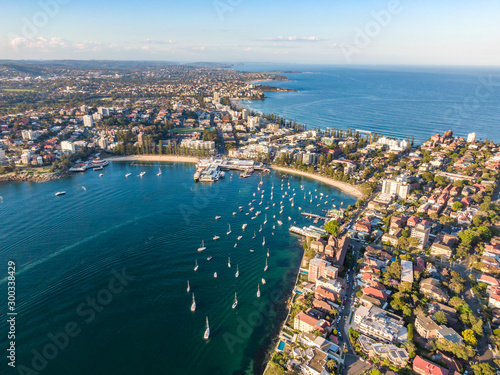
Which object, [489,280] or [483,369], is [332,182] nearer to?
[489,280]

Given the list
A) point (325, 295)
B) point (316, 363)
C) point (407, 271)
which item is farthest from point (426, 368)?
point (407, 271)

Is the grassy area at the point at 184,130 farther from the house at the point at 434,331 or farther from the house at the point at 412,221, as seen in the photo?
the house at the point at 434,331

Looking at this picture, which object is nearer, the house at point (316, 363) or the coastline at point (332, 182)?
the house at point (316, 363)

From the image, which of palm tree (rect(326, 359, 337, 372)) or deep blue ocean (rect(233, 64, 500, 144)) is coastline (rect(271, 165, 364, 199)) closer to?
palm tree (rect(326, 359, 337, 372))

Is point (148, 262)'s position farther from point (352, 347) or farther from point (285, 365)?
point (352, 347)

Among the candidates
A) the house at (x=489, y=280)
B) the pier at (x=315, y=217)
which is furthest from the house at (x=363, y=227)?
the house at (x=489, y=280)

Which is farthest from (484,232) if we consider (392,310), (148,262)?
(148,262)
